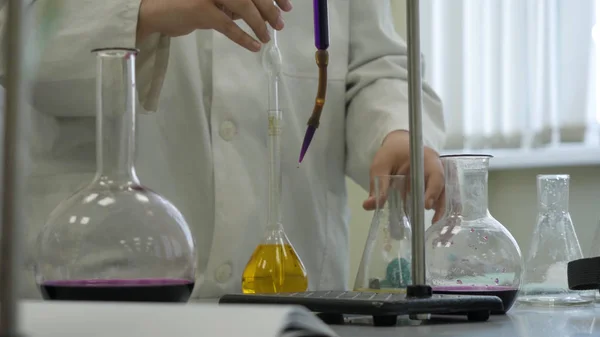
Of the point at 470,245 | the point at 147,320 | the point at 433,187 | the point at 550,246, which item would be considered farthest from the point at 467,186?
the point at 147,320

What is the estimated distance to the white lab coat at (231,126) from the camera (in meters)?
1.18

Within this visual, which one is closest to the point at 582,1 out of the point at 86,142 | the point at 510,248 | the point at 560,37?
the point at 560,37

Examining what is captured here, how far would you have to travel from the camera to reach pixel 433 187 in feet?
3.65

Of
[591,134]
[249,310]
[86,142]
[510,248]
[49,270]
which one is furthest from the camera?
[591,134]

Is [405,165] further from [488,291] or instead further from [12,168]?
[12,168]

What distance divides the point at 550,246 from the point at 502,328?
1.05 ft

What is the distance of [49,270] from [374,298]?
0.81ft

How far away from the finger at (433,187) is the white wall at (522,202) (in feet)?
3.56

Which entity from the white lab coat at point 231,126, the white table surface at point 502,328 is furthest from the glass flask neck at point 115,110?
the white lab coat at point 231,126

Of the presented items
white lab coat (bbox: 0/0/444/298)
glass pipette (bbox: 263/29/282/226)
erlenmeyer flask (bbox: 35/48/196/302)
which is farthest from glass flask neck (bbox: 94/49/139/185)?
white lab coat (bbox: 0/0/444/298)

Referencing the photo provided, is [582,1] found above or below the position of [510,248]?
above

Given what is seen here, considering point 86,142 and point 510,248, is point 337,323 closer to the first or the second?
point 510,248

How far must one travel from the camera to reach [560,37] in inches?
88.0

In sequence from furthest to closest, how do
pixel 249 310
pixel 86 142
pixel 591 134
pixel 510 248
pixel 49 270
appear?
pixel 591 134, pixel 86 142, pixel 510 248, pixel 49 270, pixel 249 310
